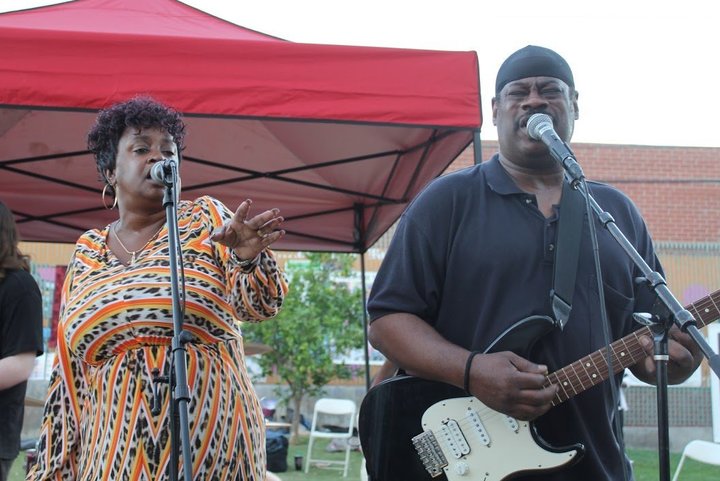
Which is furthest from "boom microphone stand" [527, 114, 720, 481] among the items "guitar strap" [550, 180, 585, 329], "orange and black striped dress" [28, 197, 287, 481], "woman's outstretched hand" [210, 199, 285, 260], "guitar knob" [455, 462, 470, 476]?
"orange and black striped dress" [28, 197, 287, 481]

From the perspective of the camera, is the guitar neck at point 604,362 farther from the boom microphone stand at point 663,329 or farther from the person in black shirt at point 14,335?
the person in black shirt at point 14,335

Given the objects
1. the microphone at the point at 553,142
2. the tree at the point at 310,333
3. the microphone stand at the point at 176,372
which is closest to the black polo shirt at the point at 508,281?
the microphone at the point at 553,142

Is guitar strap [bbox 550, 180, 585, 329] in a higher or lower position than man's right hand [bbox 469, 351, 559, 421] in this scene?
higher

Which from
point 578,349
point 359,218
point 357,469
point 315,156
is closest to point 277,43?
point 315,156

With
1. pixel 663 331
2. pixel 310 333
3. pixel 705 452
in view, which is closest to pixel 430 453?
pixel 663 331

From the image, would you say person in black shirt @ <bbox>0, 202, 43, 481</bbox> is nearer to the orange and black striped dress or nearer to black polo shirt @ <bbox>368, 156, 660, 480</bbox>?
the orange and black striped dress

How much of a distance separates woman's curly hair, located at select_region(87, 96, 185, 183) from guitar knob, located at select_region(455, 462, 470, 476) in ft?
4.92

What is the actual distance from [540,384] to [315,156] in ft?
12.9

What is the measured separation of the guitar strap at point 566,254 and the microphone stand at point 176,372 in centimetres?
111

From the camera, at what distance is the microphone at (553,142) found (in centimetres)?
250

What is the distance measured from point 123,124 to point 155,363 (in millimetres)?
921

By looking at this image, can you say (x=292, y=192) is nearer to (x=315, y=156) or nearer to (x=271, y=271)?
(x=315, y=156)

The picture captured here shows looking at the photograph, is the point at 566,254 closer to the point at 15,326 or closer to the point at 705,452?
the point at 15,326

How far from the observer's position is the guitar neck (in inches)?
106
